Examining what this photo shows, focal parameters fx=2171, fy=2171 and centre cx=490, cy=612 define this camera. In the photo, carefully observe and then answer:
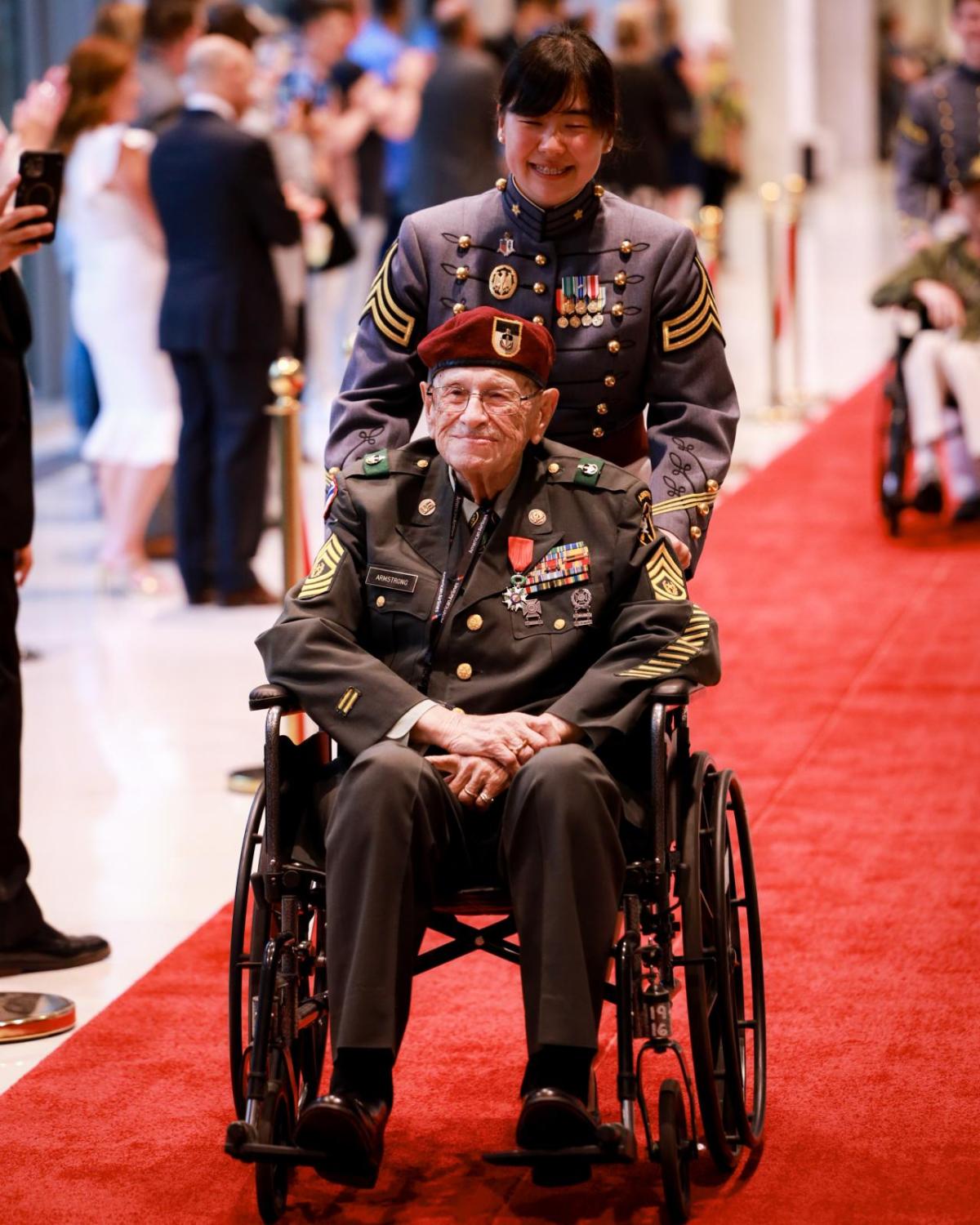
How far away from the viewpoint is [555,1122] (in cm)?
273

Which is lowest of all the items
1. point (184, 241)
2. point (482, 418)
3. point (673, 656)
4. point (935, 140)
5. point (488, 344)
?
point (673, 656)

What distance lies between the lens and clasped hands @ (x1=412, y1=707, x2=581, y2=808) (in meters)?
2.97

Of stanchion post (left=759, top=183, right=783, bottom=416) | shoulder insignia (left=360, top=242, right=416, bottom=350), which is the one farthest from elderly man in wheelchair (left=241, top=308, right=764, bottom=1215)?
stanchion post (left=759, top=183, right=783, bottom=416)

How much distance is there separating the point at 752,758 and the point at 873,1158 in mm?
2301

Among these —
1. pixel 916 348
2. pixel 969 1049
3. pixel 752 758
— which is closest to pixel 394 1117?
pixel 969 1049

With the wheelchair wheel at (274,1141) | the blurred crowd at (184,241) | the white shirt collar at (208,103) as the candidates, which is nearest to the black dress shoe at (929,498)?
the blurred crowd at (184,241)

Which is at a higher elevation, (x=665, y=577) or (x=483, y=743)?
(x=665, y=577)

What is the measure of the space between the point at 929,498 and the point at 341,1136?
18.6ft

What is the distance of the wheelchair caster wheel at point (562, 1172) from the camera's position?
2.74 meters

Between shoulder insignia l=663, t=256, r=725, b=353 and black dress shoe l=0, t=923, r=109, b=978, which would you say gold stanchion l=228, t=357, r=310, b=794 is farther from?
shoulder insignia l=663, t=256, r=725, b=353

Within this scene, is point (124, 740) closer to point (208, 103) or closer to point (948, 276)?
point (208, 103)

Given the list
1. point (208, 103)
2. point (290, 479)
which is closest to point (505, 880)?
point (290, 479)

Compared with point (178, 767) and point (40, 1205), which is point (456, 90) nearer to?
point (178, 767)

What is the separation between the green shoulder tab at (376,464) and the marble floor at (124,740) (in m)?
1.19
